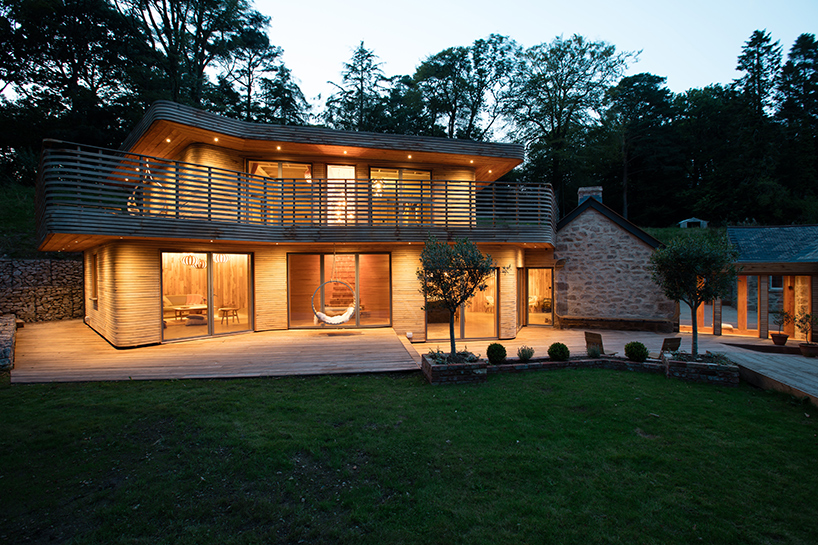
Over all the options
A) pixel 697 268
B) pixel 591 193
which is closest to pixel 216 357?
pixel 697 268

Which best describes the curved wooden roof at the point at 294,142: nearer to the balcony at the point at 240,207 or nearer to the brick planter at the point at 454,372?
the balcony at the point at 240,207

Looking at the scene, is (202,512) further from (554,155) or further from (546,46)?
(546,46)

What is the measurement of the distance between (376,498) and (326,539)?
71cm

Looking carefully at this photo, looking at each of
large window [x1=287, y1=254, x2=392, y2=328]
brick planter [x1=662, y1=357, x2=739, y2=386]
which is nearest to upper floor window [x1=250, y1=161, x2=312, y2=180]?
large window [x1=287, y1=254, x2=392, y2=328]

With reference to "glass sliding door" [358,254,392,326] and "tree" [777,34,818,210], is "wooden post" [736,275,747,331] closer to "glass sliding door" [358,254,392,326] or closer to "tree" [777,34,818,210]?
"glass sliding door" [358,254,392,326]

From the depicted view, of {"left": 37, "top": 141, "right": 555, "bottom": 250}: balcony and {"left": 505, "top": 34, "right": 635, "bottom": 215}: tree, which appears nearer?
{"left": 37, "top": 141, "right": 555, "bottom": 250}: balcony

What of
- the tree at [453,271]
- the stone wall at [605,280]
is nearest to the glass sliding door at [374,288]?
the tree at [453,271]

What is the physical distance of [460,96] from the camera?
105ft

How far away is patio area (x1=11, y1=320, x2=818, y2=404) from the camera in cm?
755

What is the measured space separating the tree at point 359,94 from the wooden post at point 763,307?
2686 centimetres

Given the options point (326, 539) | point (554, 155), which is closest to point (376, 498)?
point (326, 539)

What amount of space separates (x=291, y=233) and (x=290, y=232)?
41mm

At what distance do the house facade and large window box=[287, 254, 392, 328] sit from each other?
0.04 m

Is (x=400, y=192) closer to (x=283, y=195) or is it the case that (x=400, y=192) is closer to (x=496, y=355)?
(x=283, y=195)
